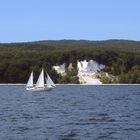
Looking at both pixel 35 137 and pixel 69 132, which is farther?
pixel 69 132

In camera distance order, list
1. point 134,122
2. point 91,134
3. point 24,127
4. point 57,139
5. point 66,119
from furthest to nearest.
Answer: point 66,119 < point 134,122 < point 24,127 < point 91,134 < point 57,139

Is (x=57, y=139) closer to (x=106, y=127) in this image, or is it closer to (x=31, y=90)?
(x=106, y=127)

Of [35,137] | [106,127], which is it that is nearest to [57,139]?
[35,137]

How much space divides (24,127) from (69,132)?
405 centimetres

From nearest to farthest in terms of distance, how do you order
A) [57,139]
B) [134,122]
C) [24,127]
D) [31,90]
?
[57,139]
[24,127]
[134,122]
[31,90]

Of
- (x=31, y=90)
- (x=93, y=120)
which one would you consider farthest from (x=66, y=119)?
(x=31, y=90)

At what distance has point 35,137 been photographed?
3509 centimetres

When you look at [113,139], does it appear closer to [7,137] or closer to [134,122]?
[7,137]

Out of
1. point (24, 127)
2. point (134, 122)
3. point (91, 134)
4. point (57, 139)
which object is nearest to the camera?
point (57, 139)

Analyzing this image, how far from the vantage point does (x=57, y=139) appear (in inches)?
1355

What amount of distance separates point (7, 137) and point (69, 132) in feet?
15.1

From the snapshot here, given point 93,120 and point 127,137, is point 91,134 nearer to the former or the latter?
point 127,137

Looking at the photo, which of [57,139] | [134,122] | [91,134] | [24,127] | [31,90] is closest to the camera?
[57,139]

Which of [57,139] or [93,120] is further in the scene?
[93,120]
